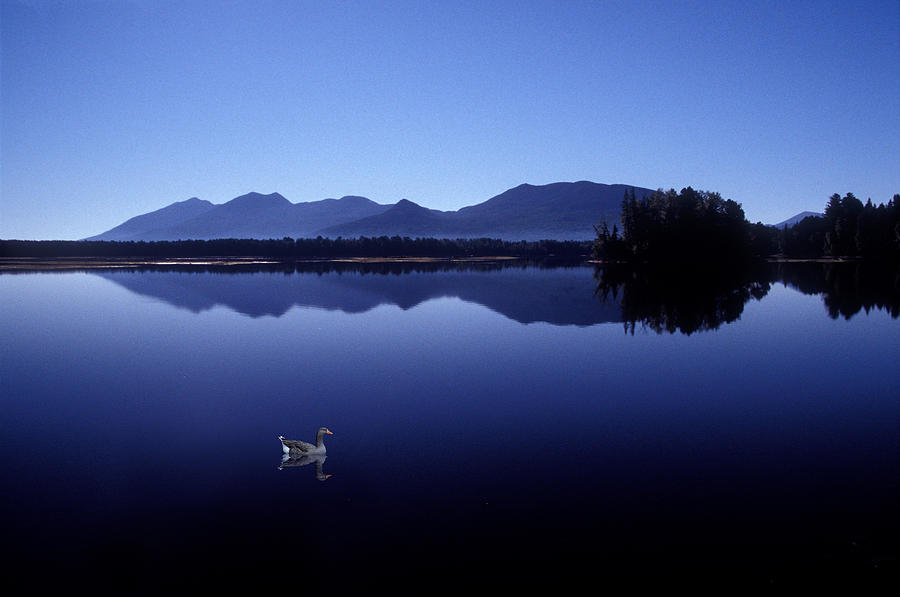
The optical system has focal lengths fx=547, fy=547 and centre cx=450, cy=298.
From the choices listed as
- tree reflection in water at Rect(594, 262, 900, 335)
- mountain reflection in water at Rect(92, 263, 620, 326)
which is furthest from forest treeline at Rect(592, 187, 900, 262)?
mountain reflection in water at Rect(92, 263, 620, 326)

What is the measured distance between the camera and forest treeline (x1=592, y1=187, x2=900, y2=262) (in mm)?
138375

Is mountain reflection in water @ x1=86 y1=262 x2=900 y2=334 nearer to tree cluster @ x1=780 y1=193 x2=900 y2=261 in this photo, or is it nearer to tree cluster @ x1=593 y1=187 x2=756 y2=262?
tree cluster @ x1=593 y1=187 x2=756 y2=262

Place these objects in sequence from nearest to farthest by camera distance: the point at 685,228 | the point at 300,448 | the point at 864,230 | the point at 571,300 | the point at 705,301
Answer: the point at 300,448 < the point at 705,301 < the point at 571,300 < the point at 685,228 < the point at 864,230

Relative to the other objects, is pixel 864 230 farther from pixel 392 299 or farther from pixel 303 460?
pixel 303 460

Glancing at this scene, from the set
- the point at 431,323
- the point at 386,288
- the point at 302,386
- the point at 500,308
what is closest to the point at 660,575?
the point at 302,386

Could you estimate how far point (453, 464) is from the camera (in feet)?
47.4

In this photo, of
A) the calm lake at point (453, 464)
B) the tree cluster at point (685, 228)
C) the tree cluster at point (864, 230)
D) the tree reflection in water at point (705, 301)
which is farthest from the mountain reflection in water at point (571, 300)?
the tree cluster at point (864, 230)

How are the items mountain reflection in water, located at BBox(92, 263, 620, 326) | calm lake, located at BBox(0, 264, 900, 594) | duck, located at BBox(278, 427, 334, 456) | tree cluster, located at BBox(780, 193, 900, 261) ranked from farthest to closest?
tree cluster, located at BBox(780, 193, 900, 261) → mountain reflection in water, located at BBox(92, 263, 620, 326) → duck, located at BBox(278, 427, 334, 456) → calm lake, located at BBox(0, 264, 900, 594)

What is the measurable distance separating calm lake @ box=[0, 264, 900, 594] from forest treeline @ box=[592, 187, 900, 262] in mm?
111159

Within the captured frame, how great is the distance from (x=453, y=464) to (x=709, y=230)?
142 metres

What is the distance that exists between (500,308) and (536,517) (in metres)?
41.2

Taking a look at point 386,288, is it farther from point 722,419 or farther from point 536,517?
point 536,517

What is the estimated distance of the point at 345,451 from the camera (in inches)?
617

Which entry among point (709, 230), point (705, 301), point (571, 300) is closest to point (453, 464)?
point (571, 300)
